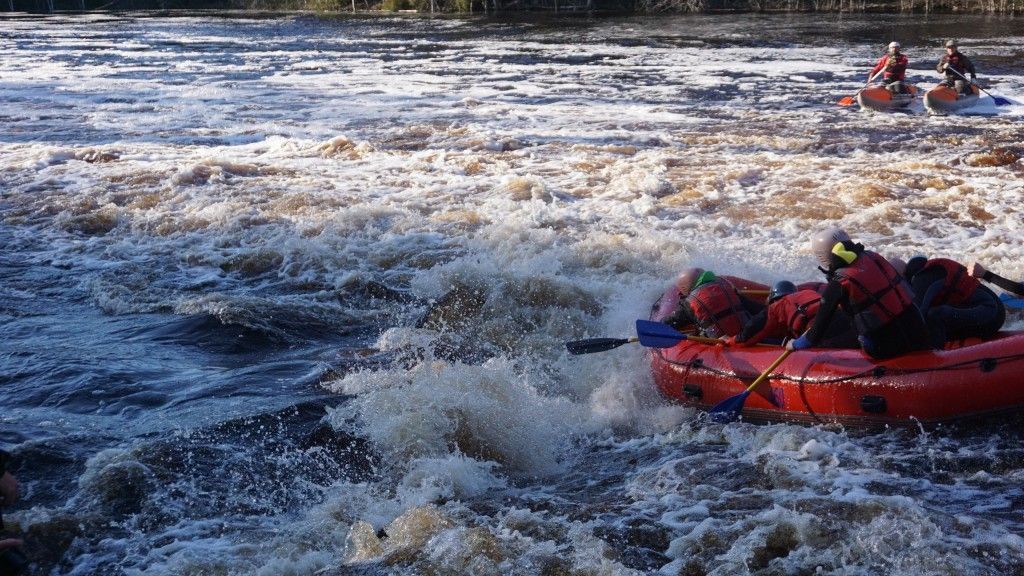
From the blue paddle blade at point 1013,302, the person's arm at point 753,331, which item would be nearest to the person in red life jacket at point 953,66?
the blue paddle blade at point 1013,302

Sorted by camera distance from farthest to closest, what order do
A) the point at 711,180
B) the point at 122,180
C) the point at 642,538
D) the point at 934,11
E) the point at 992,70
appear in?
the point at 934,11, the point at 992,70, the point at 122,180, the point at 711,180, the point at 642,538

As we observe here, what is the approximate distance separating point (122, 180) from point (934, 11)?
30355 mm

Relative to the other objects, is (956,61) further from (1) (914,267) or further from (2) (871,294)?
(2) (871,294)

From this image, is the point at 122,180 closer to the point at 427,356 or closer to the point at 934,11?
the point at 427,356

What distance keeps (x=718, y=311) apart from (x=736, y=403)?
862 millimetres

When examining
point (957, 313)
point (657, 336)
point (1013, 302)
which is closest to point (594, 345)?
point (657, 336)

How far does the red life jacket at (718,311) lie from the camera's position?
6.96m

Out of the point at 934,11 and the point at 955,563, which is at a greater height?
the point at 934,11

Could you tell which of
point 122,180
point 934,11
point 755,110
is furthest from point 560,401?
point 934,11

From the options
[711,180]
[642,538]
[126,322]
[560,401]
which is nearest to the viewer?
[642,538]

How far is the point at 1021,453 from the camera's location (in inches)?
217

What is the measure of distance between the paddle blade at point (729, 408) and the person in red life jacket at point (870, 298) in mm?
752

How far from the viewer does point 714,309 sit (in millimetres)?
6965

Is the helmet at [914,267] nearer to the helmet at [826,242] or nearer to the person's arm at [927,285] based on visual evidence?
the person's arm at [927,285]
